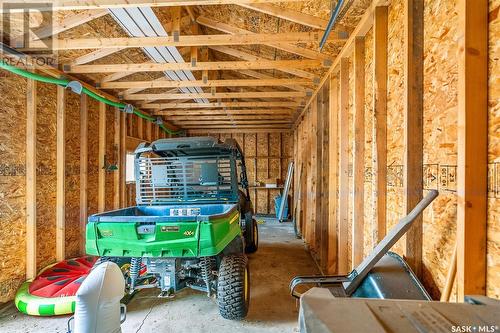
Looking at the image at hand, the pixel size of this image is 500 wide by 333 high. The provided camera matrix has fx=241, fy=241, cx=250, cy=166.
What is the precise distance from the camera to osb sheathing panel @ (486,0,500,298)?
106cm

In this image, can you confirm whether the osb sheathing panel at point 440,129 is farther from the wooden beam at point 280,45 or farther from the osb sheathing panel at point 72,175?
the osb sheathing panel at point 72,175

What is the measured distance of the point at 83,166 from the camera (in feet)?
13.0

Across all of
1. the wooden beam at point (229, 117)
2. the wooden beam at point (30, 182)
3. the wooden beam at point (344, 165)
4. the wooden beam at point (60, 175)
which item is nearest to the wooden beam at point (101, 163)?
the wooden beam at point (60, 175)

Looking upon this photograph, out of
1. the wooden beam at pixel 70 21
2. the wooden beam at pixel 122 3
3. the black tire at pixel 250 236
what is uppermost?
the wooden beam at pixel 70 21

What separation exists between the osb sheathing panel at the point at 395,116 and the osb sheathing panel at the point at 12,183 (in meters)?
4.04

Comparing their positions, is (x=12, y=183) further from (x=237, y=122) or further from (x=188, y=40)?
(x=237, y=122)

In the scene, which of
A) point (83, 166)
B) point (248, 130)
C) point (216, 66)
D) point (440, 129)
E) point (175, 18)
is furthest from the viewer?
point (248, 130)

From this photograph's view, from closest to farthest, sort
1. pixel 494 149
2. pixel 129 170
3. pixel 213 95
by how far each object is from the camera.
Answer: pixel 494 149 → pixel 213 95 → pixel 129 170

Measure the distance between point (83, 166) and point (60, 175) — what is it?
522 millimetres

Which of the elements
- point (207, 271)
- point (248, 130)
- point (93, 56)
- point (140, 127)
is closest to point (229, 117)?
point (248, 130)

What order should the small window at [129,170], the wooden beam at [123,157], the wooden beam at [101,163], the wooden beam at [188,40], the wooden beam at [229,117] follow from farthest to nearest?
the wooden beam at [229,117] < the small window at [129,170] < the wooden beam at [123,157] < the wooden beam at [101,163] < the wooden beam at [188,40]

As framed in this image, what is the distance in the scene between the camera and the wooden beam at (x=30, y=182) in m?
3.00

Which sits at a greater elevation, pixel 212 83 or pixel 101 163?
pixel 212 83

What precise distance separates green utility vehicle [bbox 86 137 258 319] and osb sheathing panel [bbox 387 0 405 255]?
1401 mm
